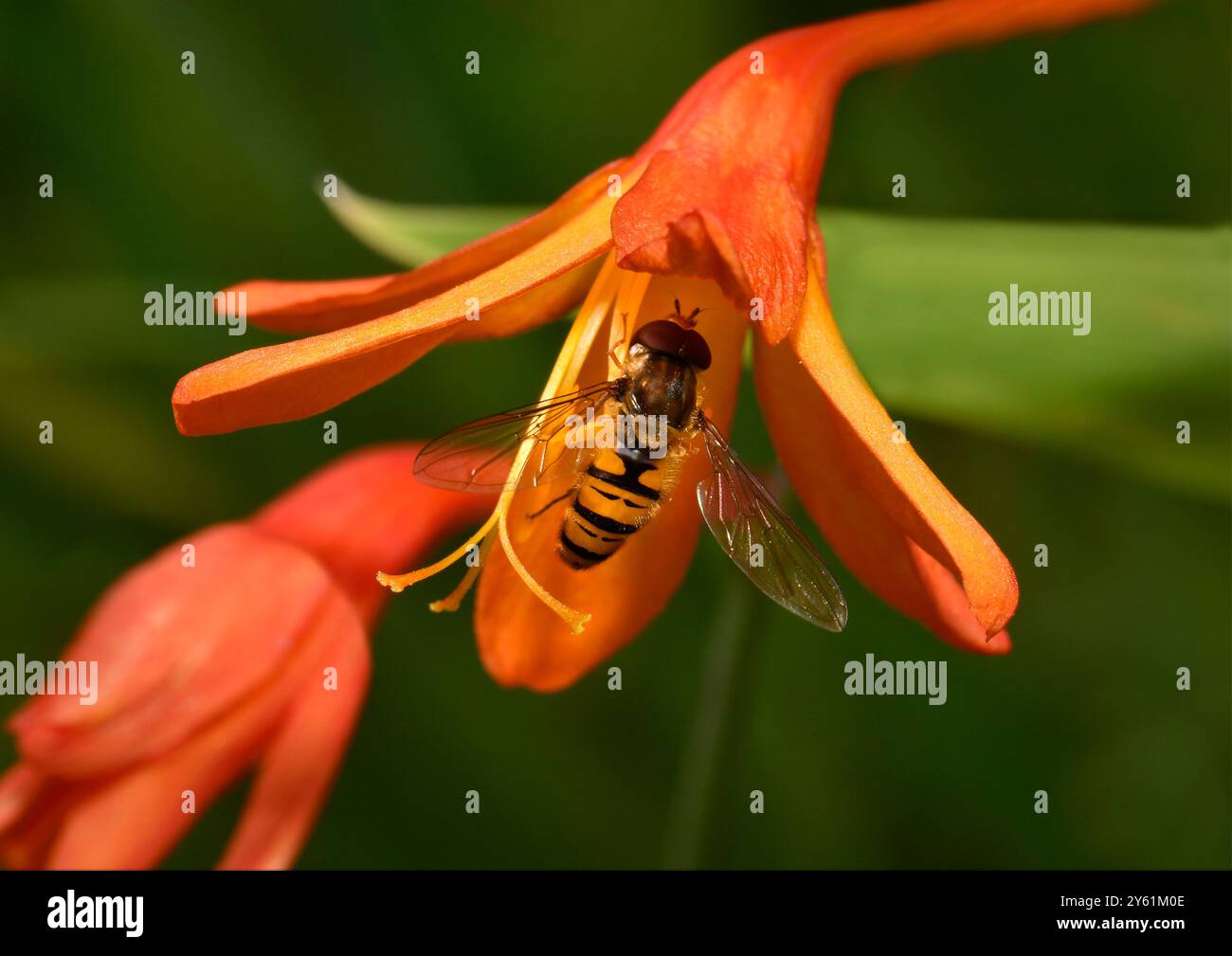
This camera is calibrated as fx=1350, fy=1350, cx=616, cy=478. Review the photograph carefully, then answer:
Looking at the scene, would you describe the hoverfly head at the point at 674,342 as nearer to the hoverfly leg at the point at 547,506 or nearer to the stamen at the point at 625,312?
the stamen at the point at 625,312

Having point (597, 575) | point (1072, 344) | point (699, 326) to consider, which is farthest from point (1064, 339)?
point (597, 575)

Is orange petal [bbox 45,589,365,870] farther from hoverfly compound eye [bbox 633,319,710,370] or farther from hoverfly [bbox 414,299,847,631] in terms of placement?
hoverfly compound eye [bbox 633,319,710,370]

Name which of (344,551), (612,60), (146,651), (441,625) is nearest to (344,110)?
(612,60)

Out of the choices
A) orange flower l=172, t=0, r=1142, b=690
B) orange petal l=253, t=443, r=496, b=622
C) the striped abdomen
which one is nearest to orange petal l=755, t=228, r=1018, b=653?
orange flower l=172, t=0, r=1142, b=690

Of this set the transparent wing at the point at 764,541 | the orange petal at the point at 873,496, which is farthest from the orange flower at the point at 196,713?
the orange petal at the point at 873,496

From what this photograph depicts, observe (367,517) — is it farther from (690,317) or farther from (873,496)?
(873,496)

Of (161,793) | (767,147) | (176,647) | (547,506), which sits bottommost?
(161,793)
